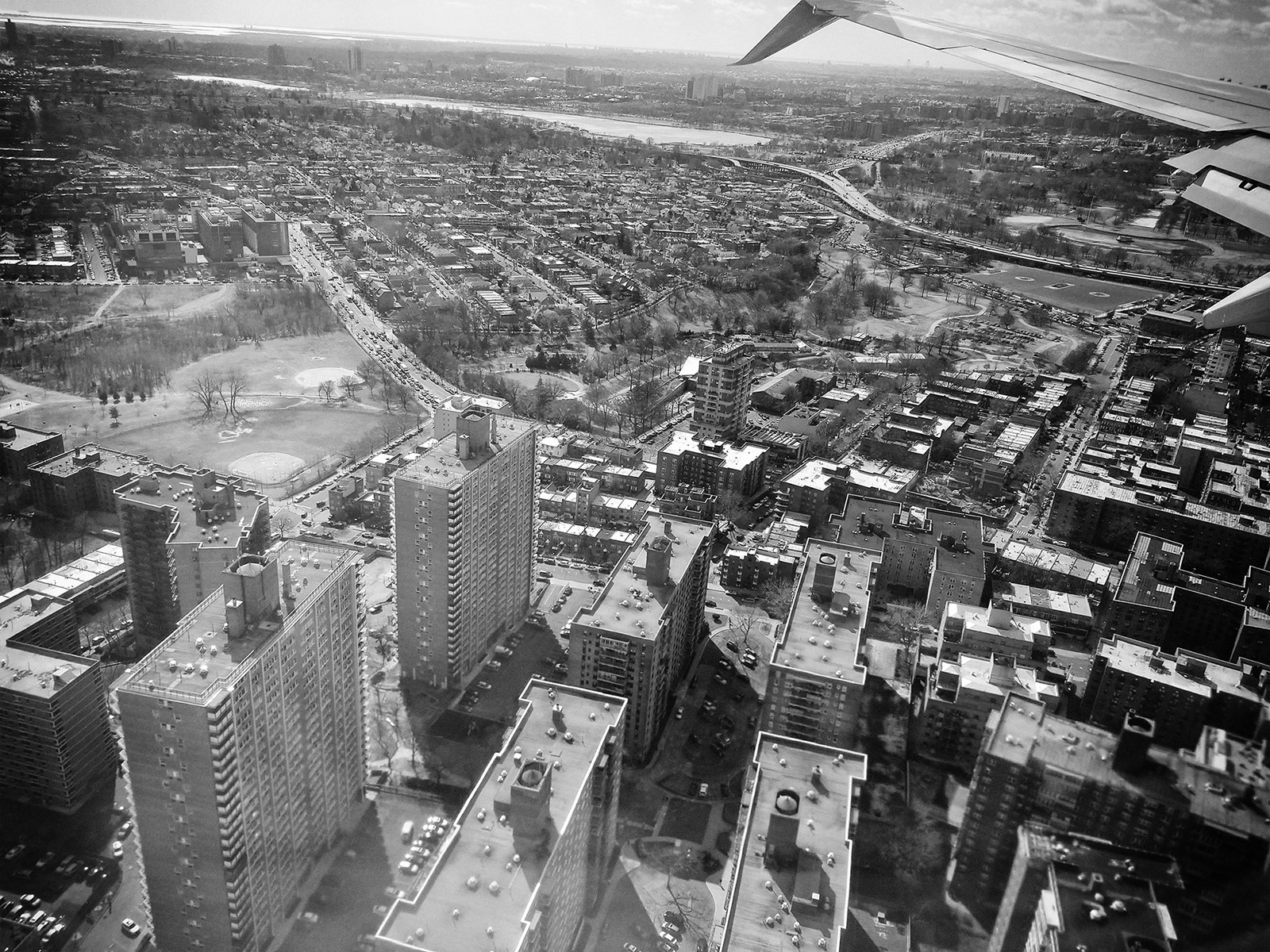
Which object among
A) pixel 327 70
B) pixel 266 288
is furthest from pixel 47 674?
pixel 327 70

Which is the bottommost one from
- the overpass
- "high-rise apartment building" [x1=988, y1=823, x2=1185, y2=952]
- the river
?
"high-rise apartment building" [x1=988, y1=823, x2=1185, y2=952]

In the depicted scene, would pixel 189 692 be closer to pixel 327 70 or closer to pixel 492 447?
pixel 492 447

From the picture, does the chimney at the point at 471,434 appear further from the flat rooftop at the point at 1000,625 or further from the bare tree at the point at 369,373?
the bare tree at the point at 369,373

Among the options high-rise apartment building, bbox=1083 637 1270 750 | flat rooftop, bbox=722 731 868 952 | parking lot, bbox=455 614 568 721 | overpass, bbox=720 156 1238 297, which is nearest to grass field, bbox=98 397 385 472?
parking lot, bbox=455 614 568 721

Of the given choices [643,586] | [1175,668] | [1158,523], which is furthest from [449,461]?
[1158,523]

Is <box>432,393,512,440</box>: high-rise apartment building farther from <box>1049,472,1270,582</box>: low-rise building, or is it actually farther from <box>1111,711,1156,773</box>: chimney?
<box>1049,472,1270,582</box>: low-rise building

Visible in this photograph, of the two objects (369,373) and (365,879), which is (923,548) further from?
(369,373)
